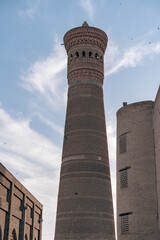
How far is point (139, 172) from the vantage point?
28719 mm

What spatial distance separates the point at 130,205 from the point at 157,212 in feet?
7.75

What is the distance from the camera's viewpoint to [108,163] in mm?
35375

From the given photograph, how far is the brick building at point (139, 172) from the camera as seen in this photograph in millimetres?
27109

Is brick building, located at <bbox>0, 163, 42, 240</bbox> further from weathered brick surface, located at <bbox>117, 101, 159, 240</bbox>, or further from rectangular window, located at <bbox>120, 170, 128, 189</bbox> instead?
rectangular window, located at <bbox>120, 170, 128, 189</bbox>

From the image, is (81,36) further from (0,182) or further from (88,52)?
(0,182)

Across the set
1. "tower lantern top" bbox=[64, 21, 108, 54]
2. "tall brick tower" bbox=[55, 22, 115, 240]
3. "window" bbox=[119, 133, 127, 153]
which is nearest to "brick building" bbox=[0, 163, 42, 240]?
"tall brick tower" bbox=[55, 22, 115, 240]

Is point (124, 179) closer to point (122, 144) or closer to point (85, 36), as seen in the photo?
point (122, 144)

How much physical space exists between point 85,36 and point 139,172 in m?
17.0

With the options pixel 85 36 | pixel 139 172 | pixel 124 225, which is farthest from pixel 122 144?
pixel 85 36

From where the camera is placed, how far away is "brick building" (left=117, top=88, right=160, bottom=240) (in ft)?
Answer: 88.9

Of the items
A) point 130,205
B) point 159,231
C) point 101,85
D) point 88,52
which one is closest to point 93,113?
point 101,85

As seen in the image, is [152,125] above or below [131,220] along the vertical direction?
above

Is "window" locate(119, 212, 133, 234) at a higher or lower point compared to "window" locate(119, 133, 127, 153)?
lower

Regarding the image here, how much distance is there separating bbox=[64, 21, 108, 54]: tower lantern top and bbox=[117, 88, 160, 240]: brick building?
33.2 ft
